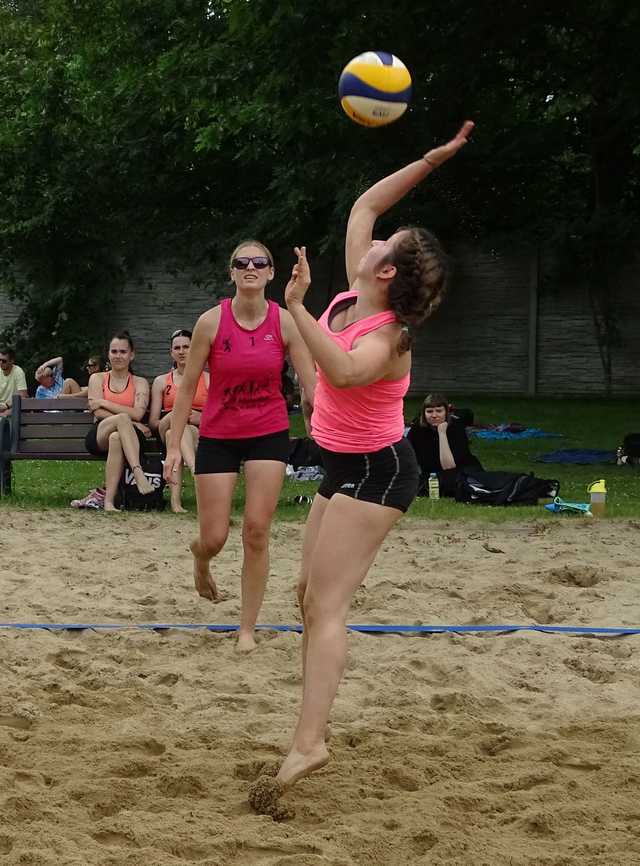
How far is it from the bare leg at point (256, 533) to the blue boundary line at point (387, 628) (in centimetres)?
32

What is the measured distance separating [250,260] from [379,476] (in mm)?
2200

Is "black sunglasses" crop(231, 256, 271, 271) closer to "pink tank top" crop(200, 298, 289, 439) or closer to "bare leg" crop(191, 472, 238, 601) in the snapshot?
"pink tank top" crop(200, 298, 289, 439)

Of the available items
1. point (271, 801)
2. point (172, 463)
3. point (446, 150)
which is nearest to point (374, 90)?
point (446, 150)

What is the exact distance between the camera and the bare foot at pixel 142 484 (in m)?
10.6

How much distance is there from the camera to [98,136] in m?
24.9

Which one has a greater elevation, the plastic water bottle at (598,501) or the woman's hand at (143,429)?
the woman's hand at (143,429)

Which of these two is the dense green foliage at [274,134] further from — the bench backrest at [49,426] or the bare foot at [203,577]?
the bare foot at [203,577]

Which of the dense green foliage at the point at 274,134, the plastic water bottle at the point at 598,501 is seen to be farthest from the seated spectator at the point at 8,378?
the plastic water bottle at the point at 598,501

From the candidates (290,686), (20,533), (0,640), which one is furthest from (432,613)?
(20,533)

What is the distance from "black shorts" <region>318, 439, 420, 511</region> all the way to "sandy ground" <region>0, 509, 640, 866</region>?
0.96 meters

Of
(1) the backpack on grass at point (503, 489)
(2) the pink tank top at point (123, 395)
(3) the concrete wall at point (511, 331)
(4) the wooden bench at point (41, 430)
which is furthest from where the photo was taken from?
(3) the concrete wall at point (511, 331)

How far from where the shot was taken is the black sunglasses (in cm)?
594

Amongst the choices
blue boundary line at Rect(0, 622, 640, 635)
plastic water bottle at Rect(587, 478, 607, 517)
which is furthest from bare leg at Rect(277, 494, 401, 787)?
plastic water bottle at Rect(587, 478, 607, 517)

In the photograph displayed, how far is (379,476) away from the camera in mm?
4027
